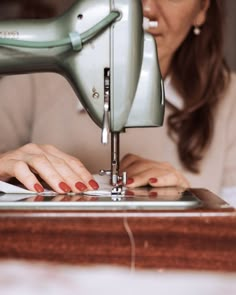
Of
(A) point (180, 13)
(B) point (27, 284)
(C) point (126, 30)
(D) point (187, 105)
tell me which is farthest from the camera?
(D) point (187, 105)

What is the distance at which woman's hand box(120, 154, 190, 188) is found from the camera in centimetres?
88

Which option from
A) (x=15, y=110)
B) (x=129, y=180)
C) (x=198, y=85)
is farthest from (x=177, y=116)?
(x=129, y=180)

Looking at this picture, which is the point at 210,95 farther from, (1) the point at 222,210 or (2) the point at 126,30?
(1) the point at 222,210

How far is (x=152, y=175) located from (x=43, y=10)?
84 centimetres

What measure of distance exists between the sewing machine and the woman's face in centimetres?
44

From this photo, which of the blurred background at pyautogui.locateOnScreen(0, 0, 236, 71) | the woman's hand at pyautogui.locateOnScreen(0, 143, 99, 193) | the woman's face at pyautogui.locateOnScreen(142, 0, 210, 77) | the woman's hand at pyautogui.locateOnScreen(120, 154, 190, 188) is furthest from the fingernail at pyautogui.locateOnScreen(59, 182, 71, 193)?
the blurred background at pyautogui.locateOnScreen(0, 0, 236, 71)

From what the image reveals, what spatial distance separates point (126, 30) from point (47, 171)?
0.77 feet

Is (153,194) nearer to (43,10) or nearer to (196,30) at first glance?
(196,30)

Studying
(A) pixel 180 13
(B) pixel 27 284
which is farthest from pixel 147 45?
(A) pixel 180 13

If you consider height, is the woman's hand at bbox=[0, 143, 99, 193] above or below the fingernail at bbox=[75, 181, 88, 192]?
above

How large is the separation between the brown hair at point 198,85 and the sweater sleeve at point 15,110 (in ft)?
1.16

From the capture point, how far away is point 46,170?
32.5 inches

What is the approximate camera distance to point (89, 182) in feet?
→ 2.68

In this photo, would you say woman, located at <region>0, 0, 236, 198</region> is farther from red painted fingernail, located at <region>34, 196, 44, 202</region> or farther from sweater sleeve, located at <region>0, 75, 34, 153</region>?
red painted fingernail, located at <region>34, 196, 44, 202</region>
